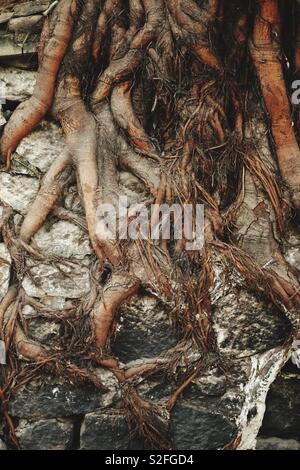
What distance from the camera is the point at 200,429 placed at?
2.33 meters

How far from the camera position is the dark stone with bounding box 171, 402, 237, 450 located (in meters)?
2.32

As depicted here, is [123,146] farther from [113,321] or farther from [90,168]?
[113,321]

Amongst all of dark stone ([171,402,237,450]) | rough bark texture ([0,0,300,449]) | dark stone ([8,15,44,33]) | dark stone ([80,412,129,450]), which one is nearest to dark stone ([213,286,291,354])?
rough bark texture ([0,0,300,449])

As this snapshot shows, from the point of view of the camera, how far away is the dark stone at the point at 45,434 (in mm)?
2340

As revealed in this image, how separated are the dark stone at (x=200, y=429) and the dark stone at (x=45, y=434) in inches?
20.6

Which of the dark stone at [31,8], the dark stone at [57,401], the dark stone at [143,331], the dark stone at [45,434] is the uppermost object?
the dark stone at [31,8]

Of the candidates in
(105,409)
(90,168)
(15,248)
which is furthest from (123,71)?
(105,409)

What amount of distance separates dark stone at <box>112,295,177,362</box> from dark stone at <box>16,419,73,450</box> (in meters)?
0.44

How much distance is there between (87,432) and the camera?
235 centimetres

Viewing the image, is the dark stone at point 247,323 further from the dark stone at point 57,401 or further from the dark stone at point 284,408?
the dark stone at point 57,401

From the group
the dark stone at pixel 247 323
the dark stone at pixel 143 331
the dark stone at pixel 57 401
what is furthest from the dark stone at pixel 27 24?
the dark stone at pixel 57 401

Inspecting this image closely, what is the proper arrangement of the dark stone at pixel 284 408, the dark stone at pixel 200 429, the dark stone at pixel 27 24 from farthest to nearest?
the dark stone at pixel 27 24 < the dark stone at pixel 284 408 < the dark stone at pixel 200 429

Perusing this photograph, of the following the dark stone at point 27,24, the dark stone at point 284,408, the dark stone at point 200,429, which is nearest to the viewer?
the dark stone at point 200,429

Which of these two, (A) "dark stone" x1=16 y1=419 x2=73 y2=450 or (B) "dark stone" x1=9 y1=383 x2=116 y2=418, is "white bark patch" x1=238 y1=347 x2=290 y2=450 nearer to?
(B) "dark stone" x1=9 y1=383 x2=116 y2=418
